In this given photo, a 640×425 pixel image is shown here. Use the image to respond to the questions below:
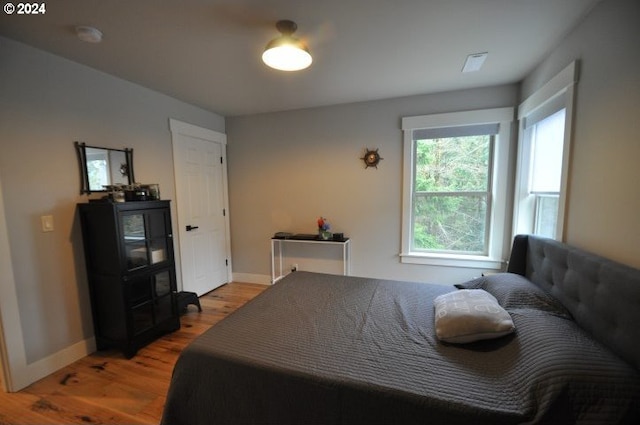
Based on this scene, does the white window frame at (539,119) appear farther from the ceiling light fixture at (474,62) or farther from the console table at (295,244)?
the console table at (295,244)

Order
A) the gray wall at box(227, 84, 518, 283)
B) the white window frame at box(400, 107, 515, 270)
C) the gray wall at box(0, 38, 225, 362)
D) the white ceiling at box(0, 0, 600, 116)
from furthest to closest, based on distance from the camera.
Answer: the gray wall at box(227, 84, 518, 283) < the white window frame at box(400, 107, 515, 270) < the gray wall at box(0, 38, 225, 362) < the white ceiling at box(0, 0, 600, 116)

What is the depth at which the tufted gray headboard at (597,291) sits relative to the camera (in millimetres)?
1070

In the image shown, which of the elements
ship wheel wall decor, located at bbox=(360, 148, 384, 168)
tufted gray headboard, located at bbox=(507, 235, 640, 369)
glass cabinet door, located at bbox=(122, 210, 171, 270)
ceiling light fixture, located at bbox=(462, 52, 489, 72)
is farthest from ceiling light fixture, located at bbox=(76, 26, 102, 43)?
tufted gray headboard, located at bbox=(507, 235, 640, 369)

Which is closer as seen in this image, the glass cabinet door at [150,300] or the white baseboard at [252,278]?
the glass cabinet door at [150,300]

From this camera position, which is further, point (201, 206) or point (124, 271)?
point (201, 206)

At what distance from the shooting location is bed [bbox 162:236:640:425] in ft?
3.16

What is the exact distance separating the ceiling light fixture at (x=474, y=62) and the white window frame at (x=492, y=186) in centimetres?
59

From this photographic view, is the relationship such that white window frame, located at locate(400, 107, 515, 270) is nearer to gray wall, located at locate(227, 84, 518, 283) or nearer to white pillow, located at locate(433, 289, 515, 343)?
gray wall, located at locate(227, 84, 518, 283)

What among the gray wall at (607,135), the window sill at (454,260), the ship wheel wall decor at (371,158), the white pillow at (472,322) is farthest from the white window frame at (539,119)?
the ship wheel wall decor at (371,158)

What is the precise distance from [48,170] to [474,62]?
3546 millimetres

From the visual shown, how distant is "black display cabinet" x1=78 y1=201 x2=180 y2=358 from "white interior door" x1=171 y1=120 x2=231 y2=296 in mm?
727

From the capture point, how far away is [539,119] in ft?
7.31

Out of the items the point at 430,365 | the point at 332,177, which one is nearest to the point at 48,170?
the point at 332,177

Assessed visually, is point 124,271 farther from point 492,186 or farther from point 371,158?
point 492,186
